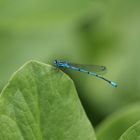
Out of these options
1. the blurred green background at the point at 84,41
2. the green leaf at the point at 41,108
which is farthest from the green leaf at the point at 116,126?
the blurred green background at the point at 84,41

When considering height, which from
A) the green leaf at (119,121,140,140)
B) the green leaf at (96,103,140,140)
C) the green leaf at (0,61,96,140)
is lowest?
the green leaf at (96,103,140,140)

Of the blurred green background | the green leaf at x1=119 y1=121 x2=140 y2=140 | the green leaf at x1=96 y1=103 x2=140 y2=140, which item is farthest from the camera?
the blurred green background

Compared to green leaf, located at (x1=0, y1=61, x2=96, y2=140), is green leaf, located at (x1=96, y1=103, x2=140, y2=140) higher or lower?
green leaf, located at (x1=0, y1=61, x2=96, y2=140)

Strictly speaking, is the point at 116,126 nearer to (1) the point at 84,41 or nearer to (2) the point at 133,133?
(2) the point at 133,133

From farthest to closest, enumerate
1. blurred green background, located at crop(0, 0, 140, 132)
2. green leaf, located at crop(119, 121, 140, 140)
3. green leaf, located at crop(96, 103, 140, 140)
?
blurred green background, located at crop(0, 0, 140, 132) → green leaf, located at crop(96, 103, 140, 140) → green leaf, located at crop(119, 121, 140, 140)

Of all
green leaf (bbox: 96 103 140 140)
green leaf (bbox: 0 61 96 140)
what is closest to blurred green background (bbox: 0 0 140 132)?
green leaf (bbox: 96 103 140 140)

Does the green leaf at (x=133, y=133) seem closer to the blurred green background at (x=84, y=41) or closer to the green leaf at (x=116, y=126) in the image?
the green leaf at (x=116, y=126)

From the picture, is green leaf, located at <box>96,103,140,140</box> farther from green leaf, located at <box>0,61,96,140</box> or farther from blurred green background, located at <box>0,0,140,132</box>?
blurred green background, located at <box>0,0,140,132</box>
